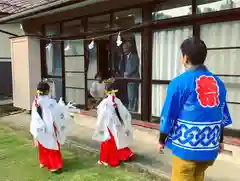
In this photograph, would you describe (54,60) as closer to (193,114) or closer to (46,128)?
(46,128)

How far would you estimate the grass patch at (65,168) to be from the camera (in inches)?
179

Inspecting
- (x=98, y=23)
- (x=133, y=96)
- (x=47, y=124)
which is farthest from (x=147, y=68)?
(x=47, y=124)

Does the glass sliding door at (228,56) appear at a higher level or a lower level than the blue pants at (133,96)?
higher

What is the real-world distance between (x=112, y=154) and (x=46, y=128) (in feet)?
4.00

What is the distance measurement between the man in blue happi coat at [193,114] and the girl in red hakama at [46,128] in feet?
8.81

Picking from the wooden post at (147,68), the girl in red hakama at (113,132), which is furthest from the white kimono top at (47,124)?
the wooden post at (147,68)

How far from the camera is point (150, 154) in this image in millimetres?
5379

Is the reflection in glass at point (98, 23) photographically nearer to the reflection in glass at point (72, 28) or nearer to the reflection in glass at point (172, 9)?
the reflection in glass at point (72, 28)

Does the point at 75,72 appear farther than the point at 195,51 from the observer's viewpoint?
Yes

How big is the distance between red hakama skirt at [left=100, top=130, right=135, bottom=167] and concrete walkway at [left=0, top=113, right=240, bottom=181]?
11.3 inches

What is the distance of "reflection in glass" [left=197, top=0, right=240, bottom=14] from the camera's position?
4.89 m

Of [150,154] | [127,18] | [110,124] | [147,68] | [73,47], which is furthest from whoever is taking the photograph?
[73,47]

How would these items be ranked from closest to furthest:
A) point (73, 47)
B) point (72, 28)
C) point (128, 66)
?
point (128, 66), point (72, 28), point (73, 47)

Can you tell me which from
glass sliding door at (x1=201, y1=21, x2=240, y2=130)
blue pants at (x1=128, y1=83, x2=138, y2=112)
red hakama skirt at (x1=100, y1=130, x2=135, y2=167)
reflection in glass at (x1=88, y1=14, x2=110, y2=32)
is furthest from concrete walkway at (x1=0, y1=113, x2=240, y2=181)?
reflection in glass at (x1=88, y1=14, x2=110, y2=32)
